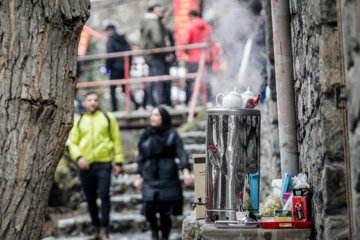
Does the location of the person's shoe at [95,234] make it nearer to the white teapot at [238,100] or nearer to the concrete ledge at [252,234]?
the white teapot at [238,100]

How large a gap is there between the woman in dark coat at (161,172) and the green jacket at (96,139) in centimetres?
59

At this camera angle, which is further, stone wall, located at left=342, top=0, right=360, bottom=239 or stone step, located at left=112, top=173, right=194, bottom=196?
stone step, located at left=112, top=173, right=194, bottom=196

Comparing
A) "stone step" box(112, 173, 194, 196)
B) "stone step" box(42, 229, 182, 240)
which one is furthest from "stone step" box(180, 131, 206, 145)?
"stone step" box(42, 229, 182, 240)

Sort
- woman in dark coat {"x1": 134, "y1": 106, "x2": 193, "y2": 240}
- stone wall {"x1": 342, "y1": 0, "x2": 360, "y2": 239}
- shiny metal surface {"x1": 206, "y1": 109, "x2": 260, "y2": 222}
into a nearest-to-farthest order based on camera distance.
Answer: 1. stone wall {"x1": 342, "y1": 0, "x2": 360, "y2": 239}
2. shiny metal surface {"x1": 206, "y1": 109, "x2": 260, "y2": 222}
3. woman in dark coat {"x1": 134, "y1": 106, "x2": 193, "y2": 240}

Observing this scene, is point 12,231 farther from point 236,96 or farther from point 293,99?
point 293,99

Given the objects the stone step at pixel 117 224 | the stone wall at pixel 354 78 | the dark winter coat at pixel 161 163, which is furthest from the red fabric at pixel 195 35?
the stone wall at pixel 354 78

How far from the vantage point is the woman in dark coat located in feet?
25.1

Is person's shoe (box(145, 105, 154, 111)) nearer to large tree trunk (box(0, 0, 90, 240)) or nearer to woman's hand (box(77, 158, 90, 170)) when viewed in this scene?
woman's hand (box(77, 158, 90, 170))

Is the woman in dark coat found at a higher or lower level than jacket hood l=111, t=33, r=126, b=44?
lower

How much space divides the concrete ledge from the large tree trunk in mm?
1127

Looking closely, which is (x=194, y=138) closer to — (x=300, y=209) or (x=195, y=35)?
(x=195, y=35)

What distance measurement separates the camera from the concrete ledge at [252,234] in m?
4.07

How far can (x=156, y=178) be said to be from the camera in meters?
7.74

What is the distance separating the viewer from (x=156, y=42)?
12.6 m
